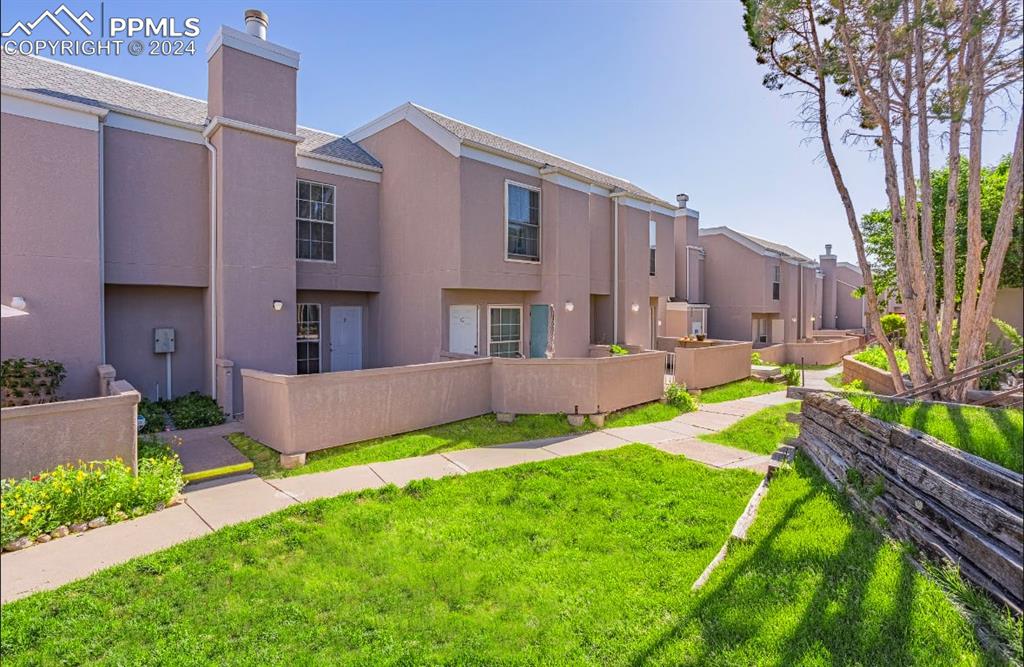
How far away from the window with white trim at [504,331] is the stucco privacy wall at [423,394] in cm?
299

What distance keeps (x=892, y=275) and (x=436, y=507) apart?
18709 millimetres

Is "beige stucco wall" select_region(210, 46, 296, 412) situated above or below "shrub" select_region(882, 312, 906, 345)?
above

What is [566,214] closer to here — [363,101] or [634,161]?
[634,161]

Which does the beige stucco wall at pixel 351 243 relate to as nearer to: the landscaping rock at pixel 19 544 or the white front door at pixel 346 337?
the white front door at pixel 346 337

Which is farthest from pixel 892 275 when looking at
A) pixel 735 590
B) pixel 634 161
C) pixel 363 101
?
pixel 363 101

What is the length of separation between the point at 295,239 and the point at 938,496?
1140 cm

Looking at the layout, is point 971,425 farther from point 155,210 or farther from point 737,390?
point 155,210

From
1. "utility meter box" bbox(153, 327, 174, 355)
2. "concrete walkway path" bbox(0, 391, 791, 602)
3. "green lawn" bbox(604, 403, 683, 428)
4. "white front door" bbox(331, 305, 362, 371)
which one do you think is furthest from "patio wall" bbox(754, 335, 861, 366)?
"utility meter box" bbox(153, 327, 174, 355)

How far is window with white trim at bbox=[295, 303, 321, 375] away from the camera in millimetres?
12250

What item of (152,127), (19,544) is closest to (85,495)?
(19,544)

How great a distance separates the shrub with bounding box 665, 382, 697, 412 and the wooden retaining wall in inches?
242

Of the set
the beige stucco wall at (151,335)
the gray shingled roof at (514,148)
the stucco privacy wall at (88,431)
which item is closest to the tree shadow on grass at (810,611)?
the stucco privacy wall at (88,431)

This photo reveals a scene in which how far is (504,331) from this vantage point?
13.4 meters

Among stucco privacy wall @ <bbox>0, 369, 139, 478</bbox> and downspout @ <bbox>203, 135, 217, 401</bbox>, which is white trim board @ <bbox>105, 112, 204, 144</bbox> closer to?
downspout @ <bbox>203, 135, 217, 401</bbox>
